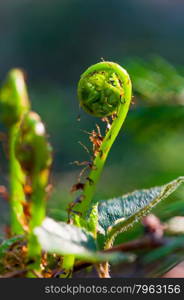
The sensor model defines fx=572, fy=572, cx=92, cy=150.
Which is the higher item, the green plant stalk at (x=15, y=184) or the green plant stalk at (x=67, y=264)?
the green plant stalk at (x=15, y=184)

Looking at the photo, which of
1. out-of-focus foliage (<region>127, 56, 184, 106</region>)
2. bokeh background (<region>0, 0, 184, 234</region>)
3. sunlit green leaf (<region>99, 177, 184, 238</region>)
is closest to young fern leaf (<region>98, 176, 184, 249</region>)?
sunlit green leaf (<region>99, 177, 184, 238</region>)

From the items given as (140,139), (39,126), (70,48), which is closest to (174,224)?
(39,126)

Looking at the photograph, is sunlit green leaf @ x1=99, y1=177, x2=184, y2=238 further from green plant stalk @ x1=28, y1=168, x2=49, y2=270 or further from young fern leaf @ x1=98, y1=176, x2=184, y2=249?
green plant stalk @ x1=28, y1=168, x2=49, y2=270

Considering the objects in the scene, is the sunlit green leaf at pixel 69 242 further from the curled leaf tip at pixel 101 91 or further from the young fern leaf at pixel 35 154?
the curled leaf tip at pixel 101 91

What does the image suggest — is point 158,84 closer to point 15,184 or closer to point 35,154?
point 15,184

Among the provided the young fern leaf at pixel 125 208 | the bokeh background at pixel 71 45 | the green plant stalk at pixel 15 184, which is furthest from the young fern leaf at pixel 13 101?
the bokeh background at pixel 71 45

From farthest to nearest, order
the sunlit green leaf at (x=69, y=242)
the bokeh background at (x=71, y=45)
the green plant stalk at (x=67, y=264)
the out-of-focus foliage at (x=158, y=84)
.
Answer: the bokeh background at (x=71, y=45) → the out-of-focus foliage at (x=158, y=84) → the green plant stalk at (x=67, y=264) → the sunlit green leaf at (x=69, y=242)

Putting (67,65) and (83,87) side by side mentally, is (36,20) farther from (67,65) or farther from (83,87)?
(83,87)

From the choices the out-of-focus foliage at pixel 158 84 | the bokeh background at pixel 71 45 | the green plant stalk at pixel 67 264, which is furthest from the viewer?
the bokeh background at pixel 71 45
